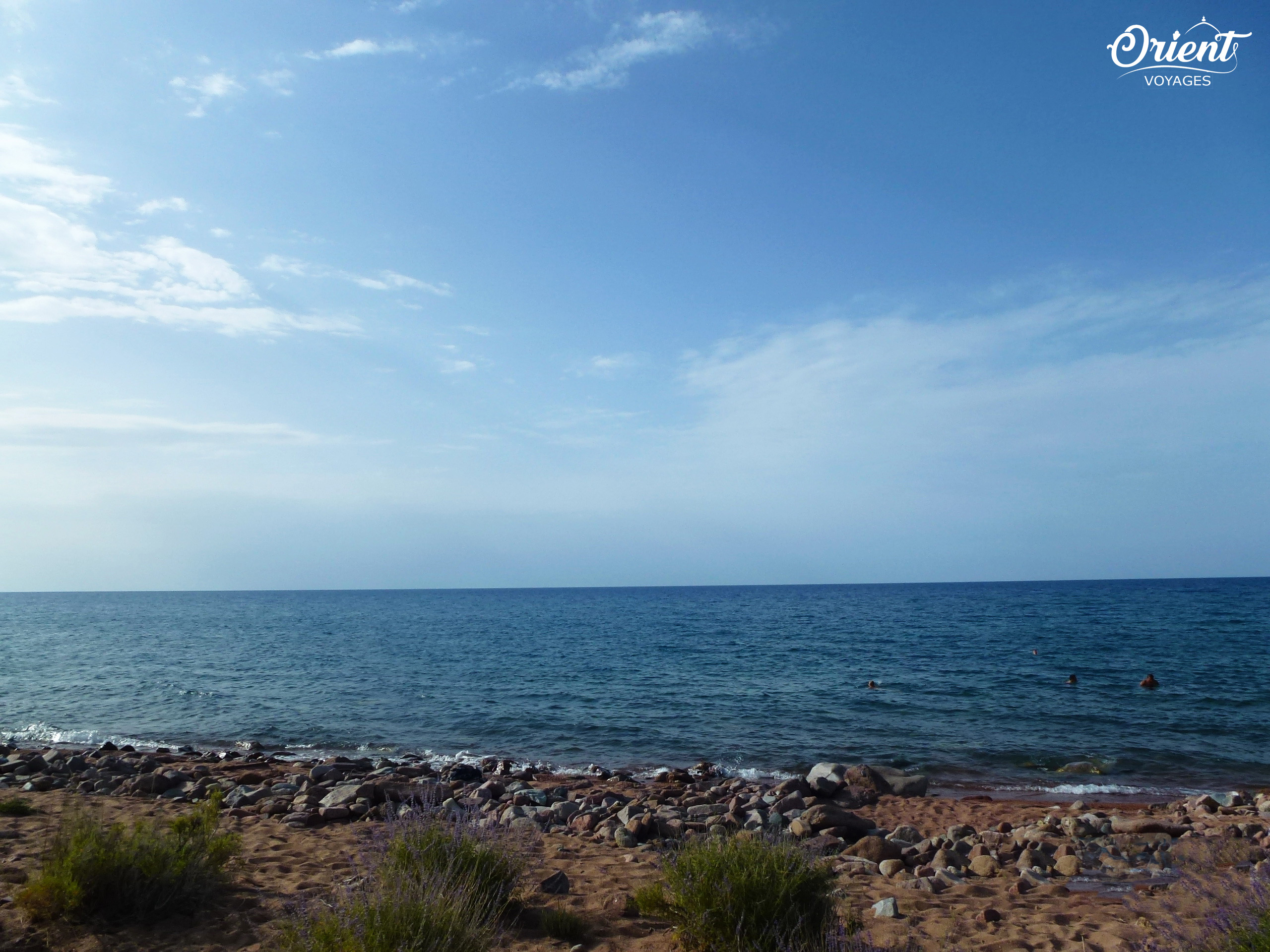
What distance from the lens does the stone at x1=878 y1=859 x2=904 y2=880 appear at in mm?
8656

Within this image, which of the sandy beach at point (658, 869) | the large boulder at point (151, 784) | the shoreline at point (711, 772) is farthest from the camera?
the shoreline at point (711, 772)

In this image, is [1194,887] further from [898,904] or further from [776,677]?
[776,677]

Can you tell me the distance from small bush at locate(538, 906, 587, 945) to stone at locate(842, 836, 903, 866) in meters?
4.87

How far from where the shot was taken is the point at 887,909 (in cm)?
675

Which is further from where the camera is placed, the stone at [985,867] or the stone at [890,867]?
the stone at [985,867]

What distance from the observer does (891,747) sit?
18.2m

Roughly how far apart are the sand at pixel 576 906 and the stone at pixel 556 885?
13 cm

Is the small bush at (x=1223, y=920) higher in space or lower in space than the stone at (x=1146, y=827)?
higher

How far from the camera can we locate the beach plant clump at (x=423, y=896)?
4059 mm

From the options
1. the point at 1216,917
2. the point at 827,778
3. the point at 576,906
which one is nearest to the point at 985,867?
the point at 827,778

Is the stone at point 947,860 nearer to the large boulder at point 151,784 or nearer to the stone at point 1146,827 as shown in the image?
the stone at point 1146,827

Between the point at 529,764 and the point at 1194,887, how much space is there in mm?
14349

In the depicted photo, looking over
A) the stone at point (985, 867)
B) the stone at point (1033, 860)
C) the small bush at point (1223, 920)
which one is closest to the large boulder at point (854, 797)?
the stone at point (1033, 860)

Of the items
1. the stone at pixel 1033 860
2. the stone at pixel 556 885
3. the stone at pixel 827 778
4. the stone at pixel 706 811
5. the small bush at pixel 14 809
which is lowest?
the stone at pixel 827 778
